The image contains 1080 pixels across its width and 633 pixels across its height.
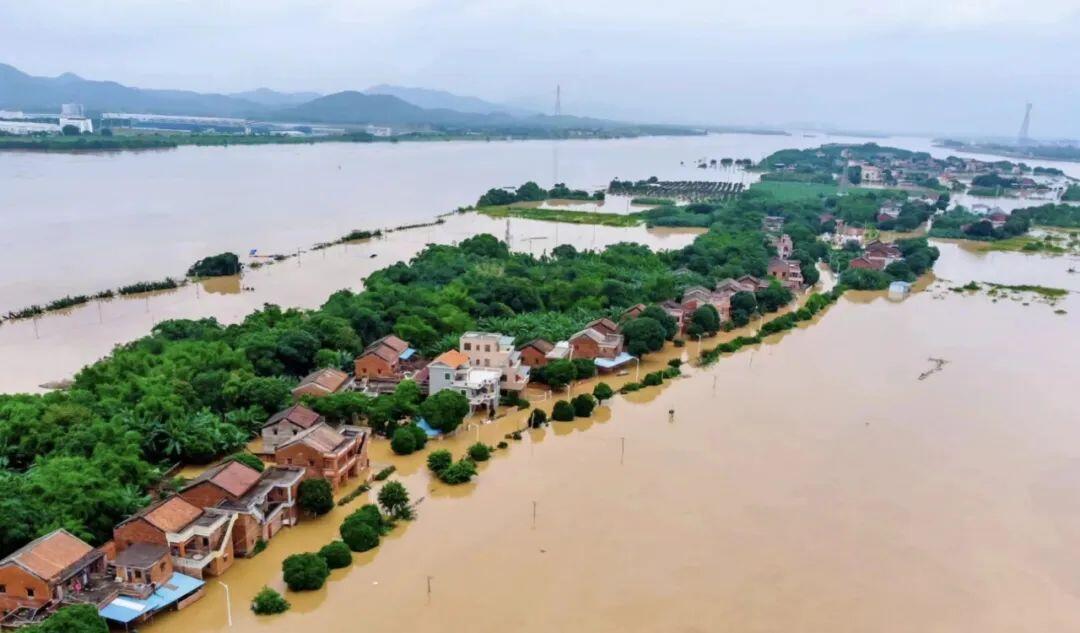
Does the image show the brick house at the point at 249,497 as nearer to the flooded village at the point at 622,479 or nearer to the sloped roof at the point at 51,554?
the flooded village at the point at 622,479

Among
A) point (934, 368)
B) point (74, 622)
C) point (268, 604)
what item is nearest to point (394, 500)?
point (268, 604)

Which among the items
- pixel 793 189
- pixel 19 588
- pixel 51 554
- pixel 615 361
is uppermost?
pixel 793 189

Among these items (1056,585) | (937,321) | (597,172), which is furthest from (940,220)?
(1056,585)

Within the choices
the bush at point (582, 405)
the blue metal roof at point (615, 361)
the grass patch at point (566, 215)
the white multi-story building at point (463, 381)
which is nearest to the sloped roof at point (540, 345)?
the blue metal roof at point (615, 361)

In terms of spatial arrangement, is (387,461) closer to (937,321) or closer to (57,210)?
(937,321)

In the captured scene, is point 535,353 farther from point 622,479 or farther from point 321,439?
point 321,439

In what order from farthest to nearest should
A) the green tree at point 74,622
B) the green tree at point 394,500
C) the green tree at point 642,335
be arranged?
the green tree at point 642,335, the green tree at point 394,500, the green tree at point 74,622
